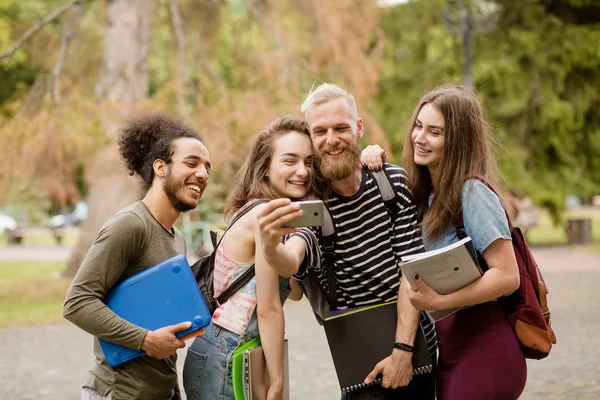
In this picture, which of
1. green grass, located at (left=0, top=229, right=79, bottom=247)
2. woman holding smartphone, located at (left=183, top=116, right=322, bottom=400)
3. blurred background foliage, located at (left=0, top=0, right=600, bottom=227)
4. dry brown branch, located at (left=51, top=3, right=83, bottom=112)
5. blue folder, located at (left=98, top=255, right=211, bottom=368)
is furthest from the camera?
green grass, located at (left=0, top=229, right=79, bottom=247)

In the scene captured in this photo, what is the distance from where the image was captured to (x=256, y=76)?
17.2 metres

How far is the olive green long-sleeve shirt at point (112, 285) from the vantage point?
312cm

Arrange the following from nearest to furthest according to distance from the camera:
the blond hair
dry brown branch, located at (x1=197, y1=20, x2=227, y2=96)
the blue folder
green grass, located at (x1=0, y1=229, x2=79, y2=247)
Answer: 1. the blue folder
2. the blond hair
3. dry brown branch, located at (x1=197, y1=20, x2=227, y2=96)
4. green grass, located at (x1=0, y1=229, x2=79, y2=247)

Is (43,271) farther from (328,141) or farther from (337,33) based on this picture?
(328,141)

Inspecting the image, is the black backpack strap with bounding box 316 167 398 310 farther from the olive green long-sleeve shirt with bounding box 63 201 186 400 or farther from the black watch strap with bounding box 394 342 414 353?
the olive green long-sleeve shirt with bounding box 63 201 186 400

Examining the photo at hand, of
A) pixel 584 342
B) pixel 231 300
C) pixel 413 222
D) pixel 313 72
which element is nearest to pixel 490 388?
pixel 413 222

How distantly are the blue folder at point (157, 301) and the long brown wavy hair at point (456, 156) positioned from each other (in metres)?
0.99

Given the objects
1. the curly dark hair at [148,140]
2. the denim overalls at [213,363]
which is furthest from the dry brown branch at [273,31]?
the denim overalls at [213,363]

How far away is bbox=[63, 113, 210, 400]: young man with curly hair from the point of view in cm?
313

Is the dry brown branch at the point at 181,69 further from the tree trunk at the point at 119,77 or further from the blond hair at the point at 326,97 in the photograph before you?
the blond hair at the point at 326,97

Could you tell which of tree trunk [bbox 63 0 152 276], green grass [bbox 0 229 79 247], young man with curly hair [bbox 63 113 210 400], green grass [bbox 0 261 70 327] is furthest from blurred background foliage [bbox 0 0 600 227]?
green grass [bbox 0 229 79 247]

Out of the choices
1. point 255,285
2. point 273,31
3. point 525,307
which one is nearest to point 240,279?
point 255,285

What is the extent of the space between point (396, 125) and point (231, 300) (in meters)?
26.9

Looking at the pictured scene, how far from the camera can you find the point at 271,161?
3430 mm
